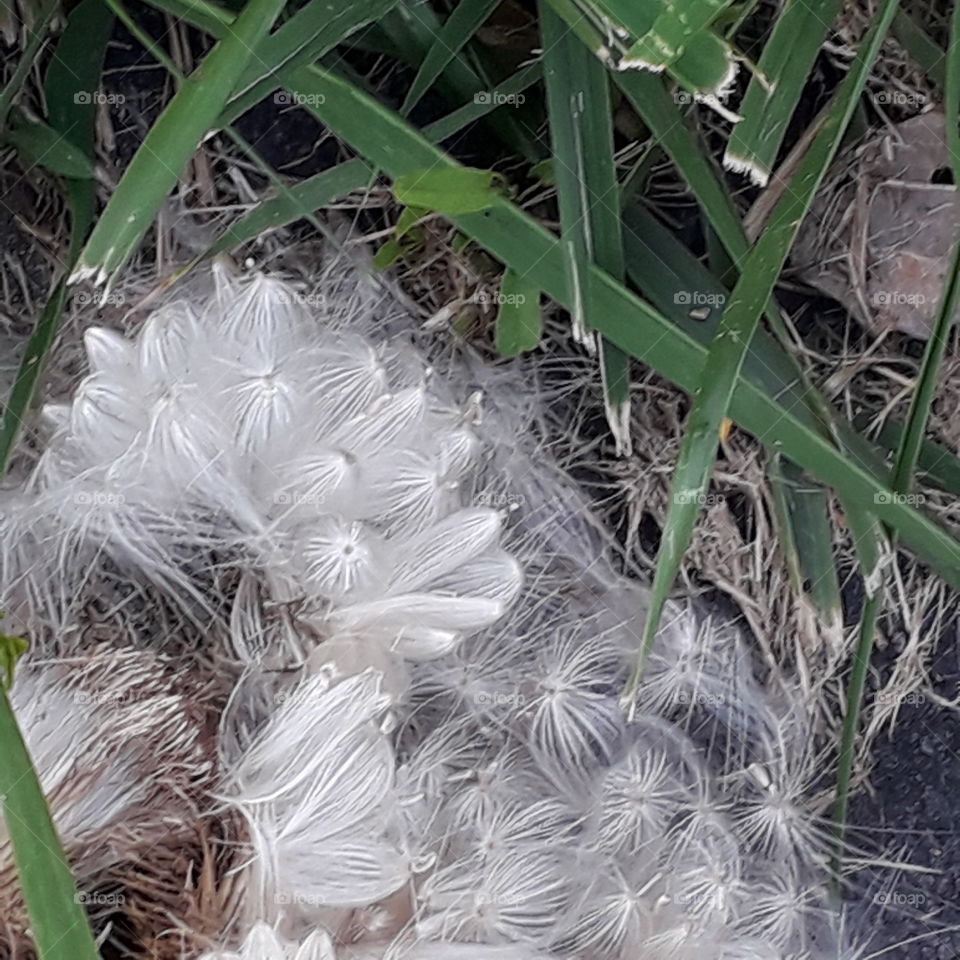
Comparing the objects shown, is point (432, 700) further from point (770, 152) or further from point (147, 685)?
point (770, 152)

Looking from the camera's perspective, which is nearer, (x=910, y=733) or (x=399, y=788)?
(x=399, y=788)

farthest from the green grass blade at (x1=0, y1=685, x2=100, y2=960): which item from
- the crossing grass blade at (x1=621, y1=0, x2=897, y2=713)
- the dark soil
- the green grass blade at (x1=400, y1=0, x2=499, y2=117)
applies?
the dark soil

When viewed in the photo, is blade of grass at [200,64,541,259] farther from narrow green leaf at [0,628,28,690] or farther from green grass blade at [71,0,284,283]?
narrow green leaf at [0,628,28,690]

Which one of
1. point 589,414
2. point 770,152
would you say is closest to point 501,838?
point 589,414

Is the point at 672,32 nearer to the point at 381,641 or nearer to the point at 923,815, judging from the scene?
the point at 381,641

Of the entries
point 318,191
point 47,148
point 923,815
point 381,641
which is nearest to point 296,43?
point 318,191
